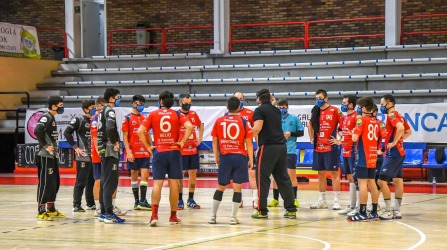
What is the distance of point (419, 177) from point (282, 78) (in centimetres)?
609

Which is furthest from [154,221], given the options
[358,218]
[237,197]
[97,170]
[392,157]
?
[392,157]

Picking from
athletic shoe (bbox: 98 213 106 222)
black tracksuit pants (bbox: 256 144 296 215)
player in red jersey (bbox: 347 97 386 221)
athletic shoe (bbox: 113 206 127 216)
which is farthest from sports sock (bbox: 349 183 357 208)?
athletic shoe (bbox: 98 213 106 222)

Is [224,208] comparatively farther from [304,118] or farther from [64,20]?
[64,20]

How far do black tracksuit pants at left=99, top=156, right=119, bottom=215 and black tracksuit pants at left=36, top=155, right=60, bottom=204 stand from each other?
103 cm

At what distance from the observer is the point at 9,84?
96.0 feet

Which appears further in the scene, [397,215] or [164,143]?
[397,215]

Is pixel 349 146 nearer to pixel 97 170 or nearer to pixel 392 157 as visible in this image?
pixel 392 157

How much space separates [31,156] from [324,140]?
514 inches

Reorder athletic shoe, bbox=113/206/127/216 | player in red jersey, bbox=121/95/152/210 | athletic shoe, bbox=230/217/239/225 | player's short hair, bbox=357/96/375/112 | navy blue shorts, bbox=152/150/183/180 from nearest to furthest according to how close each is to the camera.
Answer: navy blue shorts, bbox=152/150/183/180, athletic shoe, bbox=230/217/239/225, player's short hair, bbox=357/96/375/112, athletic shoe, bbox=113/206/127/216, player in red jersey, bbox=121/95/152/210

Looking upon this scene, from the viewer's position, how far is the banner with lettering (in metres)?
29.2

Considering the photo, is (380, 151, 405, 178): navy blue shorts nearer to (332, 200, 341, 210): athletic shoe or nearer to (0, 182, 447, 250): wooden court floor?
(0, 182, 447, 250): wooden court floor

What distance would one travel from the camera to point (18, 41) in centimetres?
2984

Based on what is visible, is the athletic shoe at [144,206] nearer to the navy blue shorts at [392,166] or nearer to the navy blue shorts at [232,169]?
the navy blue shorts at [232,169]

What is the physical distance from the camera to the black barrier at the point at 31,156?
Answer: 26188 mm
